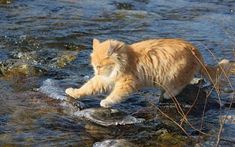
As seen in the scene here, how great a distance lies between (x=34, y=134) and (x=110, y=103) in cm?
116

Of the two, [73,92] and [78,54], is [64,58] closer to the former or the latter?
[78,54]

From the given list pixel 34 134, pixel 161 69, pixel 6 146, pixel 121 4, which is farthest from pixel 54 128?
pixel 121 4

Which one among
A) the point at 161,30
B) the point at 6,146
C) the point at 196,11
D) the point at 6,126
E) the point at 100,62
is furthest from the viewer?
the point at 196,11

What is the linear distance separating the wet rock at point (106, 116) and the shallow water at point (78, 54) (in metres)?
0.07

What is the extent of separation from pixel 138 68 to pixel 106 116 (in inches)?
30.3

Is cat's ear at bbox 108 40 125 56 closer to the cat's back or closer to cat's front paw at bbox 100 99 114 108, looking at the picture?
the cat's back

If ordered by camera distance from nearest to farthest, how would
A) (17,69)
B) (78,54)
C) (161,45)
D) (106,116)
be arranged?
(106,116) < (161,45) < (17,69) < (78,54)

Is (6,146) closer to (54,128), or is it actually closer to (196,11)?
(54,128)

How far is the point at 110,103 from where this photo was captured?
7348mm

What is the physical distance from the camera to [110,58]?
287 inches

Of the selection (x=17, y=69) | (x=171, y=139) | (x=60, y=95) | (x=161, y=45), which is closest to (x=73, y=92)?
(x=60, y=95)

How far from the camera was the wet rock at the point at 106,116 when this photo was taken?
23.5 ft

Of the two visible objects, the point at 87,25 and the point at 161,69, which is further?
the point at 87,25

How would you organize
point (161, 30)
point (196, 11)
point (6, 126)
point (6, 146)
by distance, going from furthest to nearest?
point (196, 11)
point (161, 30)
point (6, 126)
point (6, 146)
